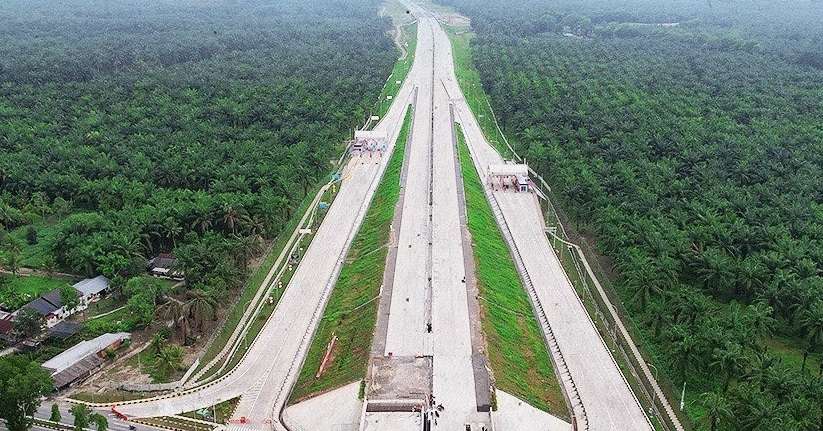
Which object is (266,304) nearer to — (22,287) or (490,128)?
(22,287)

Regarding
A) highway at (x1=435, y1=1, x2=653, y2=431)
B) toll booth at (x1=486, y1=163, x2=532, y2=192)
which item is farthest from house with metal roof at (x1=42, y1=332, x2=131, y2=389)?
toll booth at (x1=486, y1=163, x2=532, y2=192)

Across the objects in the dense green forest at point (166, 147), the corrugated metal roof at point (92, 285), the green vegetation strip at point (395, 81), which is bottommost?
the green vegetation strip at point (395, 81)

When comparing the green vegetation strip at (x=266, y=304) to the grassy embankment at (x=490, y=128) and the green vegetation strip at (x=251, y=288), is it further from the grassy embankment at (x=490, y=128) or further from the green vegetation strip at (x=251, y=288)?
the grassy embankment at (x=490, y=128)

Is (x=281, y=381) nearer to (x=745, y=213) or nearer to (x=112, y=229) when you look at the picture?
(x=112, y=229)

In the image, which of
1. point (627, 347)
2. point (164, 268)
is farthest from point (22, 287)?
point (627, 347)

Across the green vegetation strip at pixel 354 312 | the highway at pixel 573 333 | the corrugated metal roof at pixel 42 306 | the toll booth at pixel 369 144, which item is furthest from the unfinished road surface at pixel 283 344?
the highway at pixel 573 333

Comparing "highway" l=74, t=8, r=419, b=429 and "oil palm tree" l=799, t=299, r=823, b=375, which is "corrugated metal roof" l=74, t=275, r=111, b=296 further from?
"oil palm tree" l=799, t=299, r=823, b=375

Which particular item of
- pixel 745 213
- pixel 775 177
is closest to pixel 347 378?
pixel 745 213
